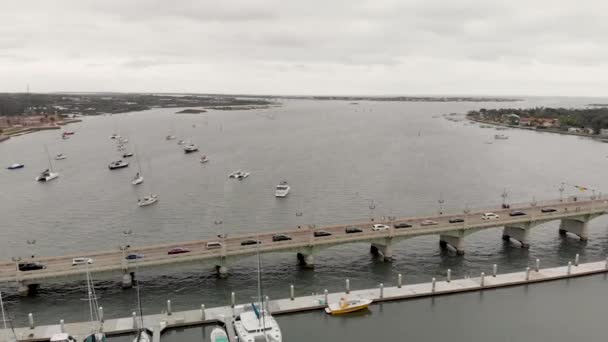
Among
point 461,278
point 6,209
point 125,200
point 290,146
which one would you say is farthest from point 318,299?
point 290,146

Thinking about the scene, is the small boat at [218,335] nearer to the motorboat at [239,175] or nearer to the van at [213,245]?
the van at [213,245]

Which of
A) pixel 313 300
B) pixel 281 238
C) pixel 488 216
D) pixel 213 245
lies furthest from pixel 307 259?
pixel 488 216

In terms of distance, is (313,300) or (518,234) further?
(518,234)

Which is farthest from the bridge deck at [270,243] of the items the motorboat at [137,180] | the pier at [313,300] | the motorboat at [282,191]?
the motorboat at [137,180]

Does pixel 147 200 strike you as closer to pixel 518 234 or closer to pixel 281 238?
pixel 281 238

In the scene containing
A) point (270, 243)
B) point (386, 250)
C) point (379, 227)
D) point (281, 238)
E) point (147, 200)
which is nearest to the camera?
point (270, 243)

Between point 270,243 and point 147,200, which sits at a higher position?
point 270,243
